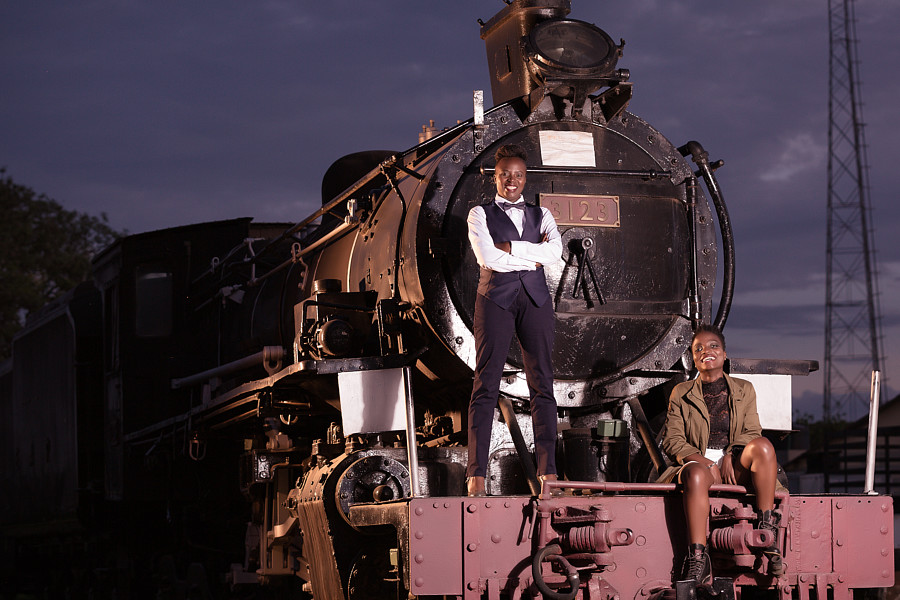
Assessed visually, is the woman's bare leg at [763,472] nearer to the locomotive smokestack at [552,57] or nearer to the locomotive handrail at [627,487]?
the locomotive handrail at [627,487]

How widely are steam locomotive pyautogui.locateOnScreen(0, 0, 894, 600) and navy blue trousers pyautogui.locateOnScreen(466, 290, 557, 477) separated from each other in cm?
21

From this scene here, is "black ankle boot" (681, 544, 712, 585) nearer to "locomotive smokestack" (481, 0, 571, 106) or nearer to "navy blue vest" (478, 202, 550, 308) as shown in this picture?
"navy blue vest" (478, 202, 550, 308)

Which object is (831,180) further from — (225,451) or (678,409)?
(678,409)

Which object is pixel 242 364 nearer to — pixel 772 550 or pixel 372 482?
pixel 372 482

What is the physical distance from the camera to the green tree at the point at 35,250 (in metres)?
31.8

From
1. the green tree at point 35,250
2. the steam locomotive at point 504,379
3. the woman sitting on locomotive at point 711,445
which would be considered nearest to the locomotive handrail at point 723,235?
the steam locomotive at point 504,379

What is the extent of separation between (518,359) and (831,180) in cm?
1499

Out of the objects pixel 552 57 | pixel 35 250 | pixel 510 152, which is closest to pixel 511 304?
pixel 510 152

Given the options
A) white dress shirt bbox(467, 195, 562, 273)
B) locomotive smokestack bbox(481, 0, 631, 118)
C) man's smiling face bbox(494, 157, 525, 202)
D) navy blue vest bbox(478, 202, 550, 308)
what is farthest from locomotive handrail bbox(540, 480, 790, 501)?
locomotive smokestack bbox(481, 0, 631, 118)

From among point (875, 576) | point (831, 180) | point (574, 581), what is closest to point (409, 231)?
point (574, 581)

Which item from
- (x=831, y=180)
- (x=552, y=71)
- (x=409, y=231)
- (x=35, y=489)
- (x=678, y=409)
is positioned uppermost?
(x=831, y=180)

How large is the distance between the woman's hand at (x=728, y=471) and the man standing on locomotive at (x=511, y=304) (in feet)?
2.23

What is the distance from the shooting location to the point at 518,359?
17.5 ft

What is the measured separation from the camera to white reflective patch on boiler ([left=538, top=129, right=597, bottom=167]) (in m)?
5.55
